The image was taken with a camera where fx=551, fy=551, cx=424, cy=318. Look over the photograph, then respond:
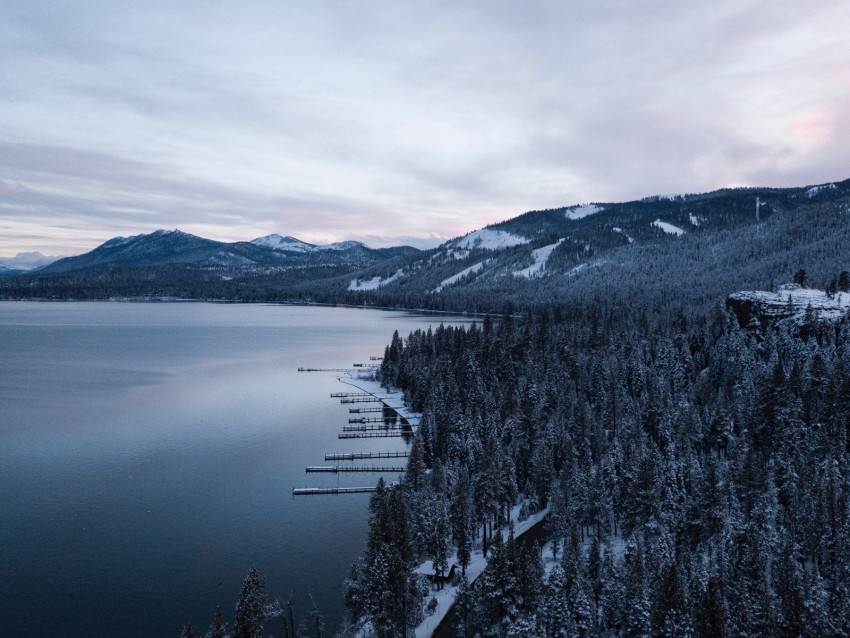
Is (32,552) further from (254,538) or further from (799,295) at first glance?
(799,295)

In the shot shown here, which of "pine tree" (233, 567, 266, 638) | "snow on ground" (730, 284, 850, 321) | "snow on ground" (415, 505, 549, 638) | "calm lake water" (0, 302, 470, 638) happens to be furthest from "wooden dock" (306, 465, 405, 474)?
"snow on ground" (730, 284, 850, 321)

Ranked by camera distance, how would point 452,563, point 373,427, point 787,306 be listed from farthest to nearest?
1. point 787,306
2. point 373,427
3. point 452,563

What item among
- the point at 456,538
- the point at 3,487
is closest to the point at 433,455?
the point at 456,538

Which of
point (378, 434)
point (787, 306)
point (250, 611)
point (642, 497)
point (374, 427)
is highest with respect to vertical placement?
point (787, 306)

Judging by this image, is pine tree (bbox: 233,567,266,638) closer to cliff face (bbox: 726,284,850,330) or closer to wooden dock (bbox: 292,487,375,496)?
wooden dock (bbox: 292,487,375,496)

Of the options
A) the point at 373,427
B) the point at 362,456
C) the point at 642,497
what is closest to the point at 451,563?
the point at 642,497

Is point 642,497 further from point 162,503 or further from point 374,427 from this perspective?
point 374,427

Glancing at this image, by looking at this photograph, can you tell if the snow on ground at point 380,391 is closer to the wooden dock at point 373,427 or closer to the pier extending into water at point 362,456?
the wooden dock at point 373,427
